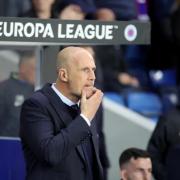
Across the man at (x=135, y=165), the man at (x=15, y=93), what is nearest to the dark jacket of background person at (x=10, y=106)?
the man at (x=15, y=93)

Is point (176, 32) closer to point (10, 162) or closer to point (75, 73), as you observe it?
→ point (10, 162)

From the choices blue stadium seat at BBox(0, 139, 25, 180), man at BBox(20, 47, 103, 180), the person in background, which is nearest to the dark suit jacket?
man at BBox(20, 47, 103, 180)

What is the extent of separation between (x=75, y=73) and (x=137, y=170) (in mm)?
1939

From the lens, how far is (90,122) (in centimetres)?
468

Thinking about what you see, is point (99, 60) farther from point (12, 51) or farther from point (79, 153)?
point (79, 153)

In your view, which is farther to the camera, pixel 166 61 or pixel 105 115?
pixel 166 61

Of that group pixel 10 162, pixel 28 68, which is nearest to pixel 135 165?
pixel 10 162

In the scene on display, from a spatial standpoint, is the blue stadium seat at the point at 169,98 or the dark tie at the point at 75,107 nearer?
the dark tie at the point at 75,107

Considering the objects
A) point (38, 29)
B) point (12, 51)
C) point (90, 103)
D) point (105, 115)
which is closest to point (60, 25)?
point (38, 29)

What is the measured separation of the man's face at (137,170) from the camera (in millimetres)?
6387

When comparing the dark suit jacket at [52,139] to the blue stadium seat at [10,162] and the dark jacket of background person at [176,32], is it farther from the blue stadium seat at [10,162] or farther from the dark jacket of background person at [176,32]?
the dark jacket of background person at [176,32]

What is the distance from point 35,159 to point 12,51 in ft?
5.36

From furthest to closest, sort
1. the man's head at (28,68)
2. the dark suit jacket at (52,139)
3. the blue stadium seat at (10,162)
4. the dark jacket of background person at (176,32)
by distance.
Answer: the dark jacket of background person at (176,32), the man's head at (28,68), the blue stadium seat at (10,162), the dark suit jacket at (52,139)

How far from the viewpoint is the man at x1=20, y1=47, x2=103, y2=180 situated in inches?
178
